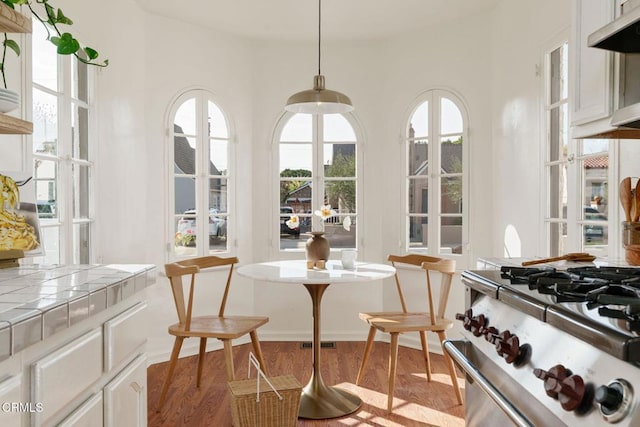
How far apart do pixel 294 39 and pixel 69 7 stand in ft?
6.89

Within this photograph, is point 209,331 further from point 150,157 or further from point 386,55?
point 386,55

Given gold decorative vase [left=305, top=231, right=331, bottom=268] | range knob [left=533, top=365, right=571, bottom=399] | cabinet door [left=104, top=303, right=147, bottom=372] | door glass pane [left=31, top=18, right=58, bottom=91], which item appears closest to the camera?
range knob [left=533, top=365, right=571, bottom=399]

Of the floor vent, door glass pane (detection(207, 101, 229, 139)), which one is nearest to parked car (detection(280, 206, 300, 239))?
door glass pane (detection(207, 101, 229, 139))

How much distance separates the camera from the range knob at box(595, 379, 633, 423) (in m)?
0.81

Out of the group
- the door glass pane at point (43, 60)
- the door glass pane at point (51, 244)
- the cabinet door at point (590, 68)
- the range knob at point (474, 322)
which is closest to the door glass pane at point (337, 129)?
the door glass pane at point (43, 60)

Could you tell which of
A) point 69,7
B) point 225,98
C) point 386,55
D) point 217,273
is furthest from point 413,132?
point 69,7

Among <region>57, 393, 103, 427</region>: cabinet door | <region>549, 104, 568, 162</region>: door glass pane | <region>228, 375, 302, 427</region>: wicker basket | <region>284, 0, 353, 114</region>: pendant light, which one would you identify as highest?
<region>284, 0, 353, 114</region>: pendant light

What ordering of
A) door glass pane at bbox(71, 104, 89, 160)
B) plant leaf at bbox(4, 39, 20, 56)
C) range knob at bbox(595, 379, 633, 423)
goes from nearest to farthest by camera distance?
range knob at bbox(595, 379, 633, 423) → plant leaf at bbox(4, 39, 20, 56) → door glass pane at bbox(71, 104, 89, 160)

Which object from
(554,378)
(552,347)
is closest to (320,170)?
(552,347)

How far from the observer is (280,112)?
4684 millimetres

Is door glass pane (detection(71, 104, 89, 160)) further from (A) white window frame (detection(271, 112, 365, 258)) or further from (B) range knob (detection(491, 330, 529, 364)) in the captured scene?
(B) range knob (detection(491, 330, 529, 364))

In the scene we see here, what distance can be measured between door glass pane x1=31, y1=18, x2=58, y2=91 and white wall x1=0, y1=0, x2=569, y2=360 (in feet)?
1.13

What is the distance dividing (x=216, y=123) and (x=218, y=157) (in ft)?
0.96

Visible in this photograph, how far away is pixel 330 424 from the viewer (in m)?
2.92
